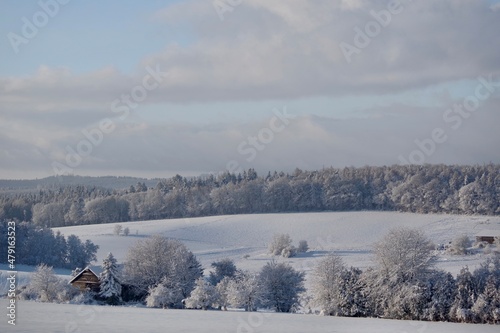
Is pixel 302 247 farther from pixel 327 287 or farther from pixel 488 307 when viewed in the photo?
pixel 488 307

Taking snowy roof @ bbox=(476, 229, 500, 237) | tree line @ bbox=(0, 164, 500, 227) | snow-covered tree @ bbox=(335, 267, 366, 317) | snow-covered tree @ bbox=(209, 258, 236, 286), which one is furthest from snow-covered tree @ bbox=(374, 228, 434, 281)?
tree line @ bbox=(0, 164, 500, 227)

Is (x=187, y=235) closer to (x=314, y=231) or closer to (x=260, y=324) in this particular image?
(x=314, y=231)

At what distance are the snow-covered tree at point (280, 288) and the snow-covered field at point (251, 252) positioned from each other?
522 cm

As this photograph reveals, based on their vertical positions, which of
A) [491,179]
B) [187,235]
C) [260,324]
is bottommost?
[260,324]

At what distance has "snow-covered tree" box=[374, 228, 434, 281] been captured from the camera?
50.8m

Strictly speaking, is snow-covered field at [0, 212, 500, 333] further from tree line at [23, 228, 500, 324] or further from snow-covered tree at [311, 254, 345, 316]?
tree line at [23, 228, 500, 324]

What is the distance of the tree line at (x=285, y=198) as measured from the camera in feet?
388

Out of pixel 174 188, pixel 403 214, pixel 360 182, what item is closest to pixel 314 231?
pixel 403 214

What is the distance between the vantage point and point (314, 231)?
104750 mm

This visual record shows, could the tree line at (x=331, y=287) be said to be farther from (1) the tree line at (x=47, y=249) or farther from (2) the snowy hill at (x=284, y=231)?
(1) the tree line at (x=47, y=249)

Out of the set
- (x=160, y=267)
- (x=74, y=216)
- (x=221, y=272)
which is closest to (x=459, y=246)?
(x=221, y=272)

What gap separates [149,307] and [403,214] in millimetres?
68953

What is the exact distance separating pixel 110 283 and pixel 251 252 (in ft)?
121

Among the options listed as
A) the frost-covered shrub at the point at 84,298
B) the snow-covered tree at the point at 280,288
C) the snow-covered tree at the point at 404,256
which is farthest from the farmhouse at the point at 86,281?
the snow-covered tree at the point at 404,256
